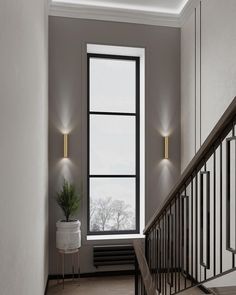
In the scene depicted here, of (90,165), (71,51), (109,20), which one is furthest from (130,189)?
(109,20)

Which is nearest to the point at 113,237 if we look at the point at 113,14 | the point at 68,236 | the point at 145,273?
the point at 68,236

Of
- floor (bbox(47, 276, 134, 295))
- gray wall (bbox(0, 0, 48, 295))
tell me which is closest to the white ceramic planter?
floor (bbox(47, 276, 134, 295))

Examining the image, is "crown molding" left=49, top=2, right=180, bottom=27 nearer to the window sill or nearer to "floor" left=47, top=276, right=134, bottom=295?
the window sill

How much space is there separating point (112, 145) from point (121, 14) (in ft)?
6.62

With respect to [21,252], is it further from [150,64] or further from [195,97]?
[150,64]

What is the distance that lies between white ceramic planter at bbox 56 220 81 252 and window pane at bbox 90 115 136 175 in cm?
105

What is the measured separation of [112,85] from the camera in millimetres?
5195

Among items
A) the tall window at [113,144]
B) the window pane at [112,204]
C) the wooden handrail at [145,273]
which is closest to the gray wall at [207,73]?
the tall window at [113,144]

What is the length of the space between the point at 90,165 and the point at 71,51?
1759mm

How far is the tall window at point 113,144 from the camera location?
5.06 metres

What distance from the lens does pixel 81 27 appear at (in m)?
4.77

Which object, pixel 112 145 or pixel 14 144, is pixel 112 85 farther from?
pixel 14 144

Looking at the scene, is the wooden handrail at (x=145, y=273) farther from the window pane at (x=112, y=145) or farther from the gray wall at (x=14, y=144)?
the window pane at (x=112, y=145)

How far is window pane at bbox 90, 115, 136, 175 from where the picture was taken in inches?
200
